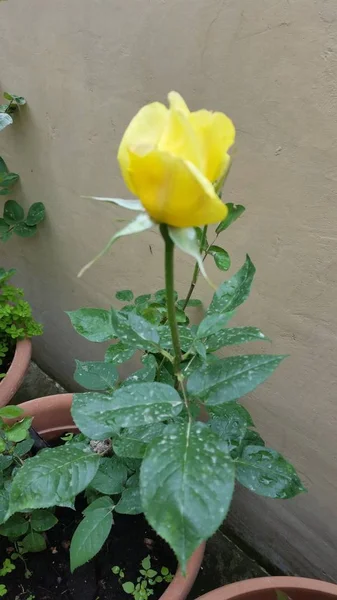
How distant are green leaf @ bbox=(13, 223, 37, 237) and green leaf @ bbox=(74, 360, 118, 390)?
77 centimetres

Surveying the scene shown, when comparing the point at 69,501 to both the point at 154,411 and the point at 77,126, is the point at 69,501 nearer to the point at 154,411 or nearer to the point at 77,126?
the point at 154,411

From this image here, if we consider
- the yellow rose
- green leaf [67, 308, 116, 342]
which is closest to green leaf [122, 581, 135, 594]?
green leaf [67, 308, 116, 342]

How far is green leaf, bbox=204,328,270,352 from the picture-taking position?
632mm

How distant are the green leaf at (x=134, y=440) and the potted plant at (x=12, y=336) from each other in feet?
2.13

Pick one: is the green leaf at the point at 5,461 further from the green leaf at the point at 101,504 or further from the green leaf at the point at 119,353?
the green leaf at the point at 119,353

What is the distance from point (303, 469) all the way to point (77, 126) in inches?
39.0

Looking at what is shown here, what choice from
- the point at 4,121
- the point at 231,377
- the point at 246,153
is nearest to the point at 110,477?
the point at 231,377

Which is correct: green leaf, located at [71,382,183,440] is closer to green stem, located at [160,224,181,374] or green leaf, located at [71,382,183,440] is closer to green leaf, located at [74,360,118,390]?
green stem, located at [160,224,181,374]

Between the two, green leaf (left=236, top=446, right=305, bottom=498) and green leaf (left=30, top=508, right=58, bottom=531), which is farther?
green leaf (left=30, top=508, right=58, bottom=531)

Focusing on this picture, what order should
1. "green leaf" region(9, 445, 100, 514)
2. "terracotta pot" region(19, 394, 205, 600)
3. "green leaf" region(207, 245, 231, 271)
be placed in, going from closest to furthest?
"green leaf" region(9, 445, 100, 514), "green leaf" region(207, 245, 231, 271), "terracotta pot" region(19, 394, 205, 600)

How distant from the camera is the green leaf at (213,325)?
612mm

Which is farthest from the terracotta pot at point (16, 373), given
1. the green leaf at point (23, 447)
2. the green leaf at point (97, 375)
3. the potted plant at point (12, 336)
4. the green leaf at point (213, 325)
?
the green leaf at point (213, 325)

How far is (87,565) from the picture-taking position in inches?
39.5

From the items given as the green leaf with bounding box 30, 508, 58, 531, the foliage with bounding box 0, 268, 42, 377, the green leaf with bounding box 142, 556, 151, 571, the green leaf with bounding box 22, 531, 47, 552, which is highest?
the foliage with bounding box 0, 268, 42, 377
